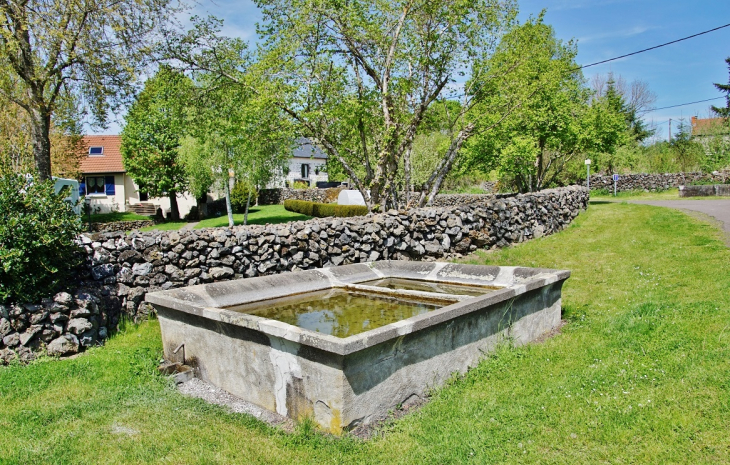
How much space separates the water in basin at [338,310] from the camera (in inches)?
199

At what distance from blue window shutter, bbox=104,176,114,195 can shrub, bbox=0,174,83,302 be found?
3278cm

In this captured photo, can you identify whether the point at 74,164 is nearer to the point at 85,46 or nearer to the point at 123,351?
the point at 85,46

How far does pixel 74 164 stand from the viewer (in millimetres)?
28516

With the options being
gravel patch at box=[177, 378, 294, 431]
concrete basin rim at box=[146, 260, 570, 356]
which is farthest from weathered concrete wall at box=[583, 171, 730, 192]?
gravel patch at box=[177, 378, 294, 431]

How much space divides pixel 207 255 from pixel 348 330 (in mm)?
3455

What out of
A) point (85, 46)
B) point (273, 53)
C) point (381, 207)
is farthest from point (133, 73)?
point (381, 207)

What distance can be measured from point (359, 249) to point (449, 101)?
9.05 m

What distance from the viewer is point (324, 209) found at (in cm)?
2623

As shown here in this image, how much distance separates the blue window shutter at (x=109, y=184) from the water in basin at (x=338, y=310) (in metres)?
34.3

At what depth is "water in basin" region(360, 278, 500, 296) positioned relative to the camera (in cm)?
620

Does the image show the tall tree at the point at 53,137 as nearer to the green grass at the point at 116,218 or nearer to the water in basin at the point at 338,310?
the green grass at the point at 116,218

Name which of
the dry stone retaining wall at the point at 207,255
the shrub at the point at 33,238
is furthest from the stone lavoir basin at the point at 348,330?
the shrub at the point at 33,238

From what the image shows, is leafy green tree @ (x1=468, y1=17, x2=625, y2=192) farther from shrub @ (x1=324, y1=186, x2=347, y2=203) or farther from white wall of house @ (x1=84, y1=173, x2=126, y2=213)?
white wall of house @ (x1=84, y1=173, x2=126, y2=213)

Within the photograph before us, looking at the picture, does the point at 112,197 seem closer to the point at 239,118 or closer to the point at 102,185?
the point at 102,185
